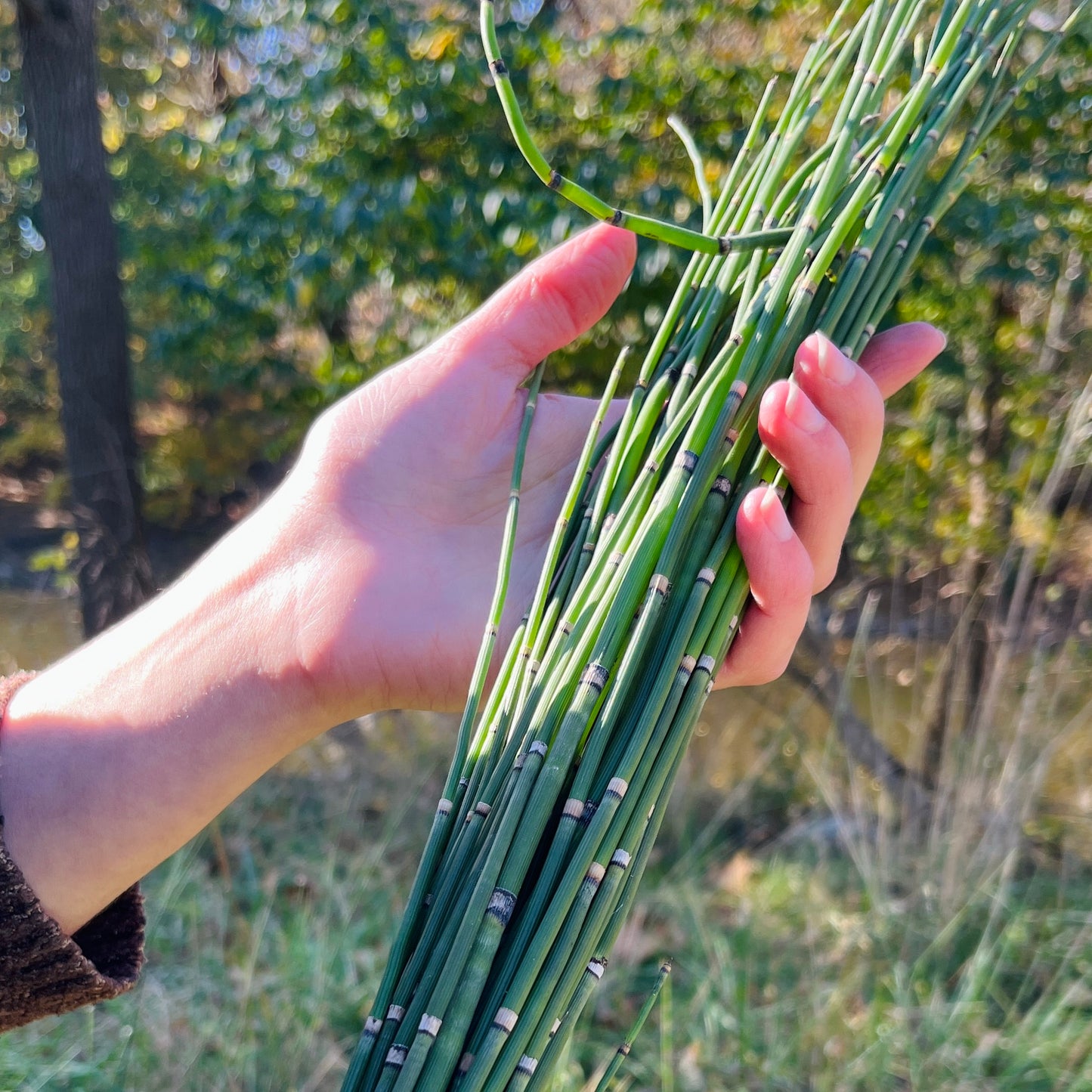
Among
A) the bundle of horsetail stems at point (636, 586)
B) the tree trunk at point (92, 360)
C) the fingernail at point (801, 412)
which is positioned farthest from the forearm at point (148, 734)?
the tree trunk at point (92, 360)

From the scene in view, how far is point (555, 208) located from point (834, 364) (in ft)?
5.22

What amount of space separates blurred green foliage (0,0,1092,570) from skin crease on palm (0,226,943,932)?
43.0 inches

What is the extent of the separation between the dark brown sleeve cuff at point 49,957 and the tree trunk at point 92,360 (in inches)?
100

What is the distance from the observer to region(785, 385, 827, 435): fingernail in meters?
0.88

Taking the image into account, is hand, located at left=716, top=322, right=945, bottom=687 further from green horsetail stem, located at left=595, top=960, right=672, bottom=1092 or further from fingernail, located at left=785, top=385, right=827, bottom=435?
green horsetail stem, located at left=595, top=960, right=672, bottom=1092

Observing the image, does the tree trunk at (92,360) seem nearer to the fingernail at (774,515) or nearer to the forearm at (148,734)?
the forearm at (148,734)

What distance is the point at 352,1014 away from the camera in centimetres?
210

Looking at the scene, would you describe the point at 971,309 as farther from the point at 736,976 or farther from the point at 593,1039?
the point at 593,1039

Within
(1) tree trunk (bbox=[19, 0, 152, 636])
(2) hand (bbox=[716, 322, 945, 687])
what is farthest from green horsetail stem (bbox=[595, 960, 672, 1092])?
(1) tree trunk (bbox=[19, 0, 152, 636])

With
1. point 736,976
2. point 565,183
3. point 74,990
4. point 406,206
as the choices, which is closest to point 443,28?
point 406,206

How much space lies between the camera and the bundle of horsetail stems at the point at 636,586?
0.73 metres

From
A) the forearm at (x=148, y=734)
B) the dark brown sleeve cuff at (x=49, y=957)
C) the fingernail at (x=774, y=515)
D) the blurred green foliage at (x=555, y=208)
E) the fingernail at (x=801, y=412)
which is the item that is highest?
the blurred green foliage at (x=555, y=208)

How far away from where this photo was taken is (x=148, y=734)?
105 cm

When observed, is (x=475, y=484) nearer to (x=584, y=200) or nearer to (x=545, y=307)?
(x=545, y=307)
